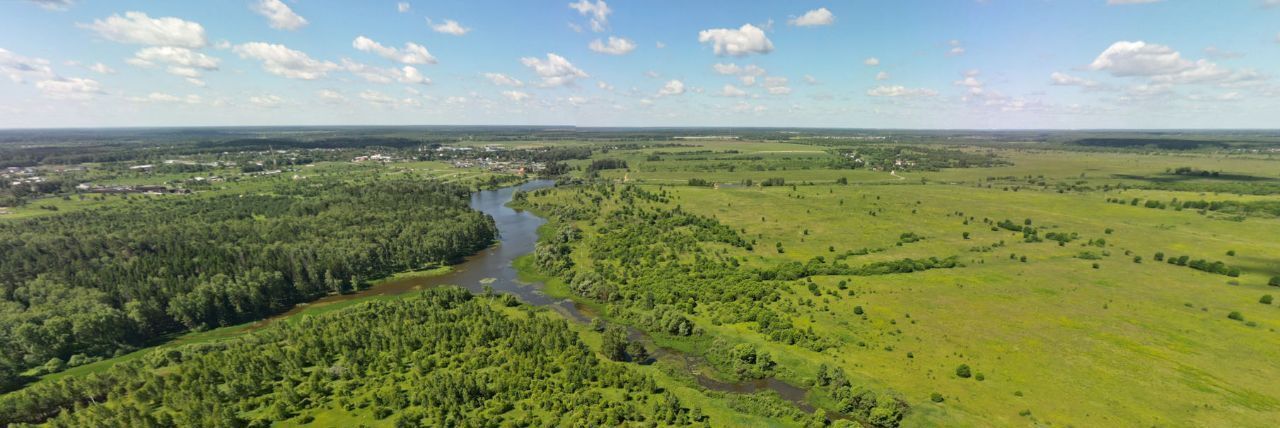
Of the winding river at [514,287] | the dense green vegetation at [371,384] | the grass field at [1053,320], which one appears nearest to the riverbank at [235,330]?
the winding river at [514,287]

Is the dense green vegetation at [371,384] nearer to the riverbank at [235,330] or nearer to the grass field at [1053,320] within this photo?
the riverbank at [235,330]

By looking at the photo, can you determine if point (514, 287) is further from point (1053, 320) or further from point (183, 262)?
point (1053, 320)

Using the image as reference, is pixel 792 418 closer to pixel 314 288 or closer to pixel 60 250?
pixel 314 288

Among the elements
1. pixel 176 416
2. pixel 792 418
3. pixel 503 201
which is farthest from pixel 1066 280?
pixel 503 201

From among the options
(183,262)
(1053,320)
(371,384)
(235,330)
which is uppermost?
(183,262)

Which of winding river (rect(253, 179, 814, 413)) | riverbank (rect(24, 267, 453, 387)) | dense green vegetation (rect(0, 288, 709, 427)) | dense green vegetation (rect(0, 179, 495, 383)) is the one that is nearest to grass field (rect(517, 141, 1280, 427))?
winding river (rect(253, 179, 814, 413))

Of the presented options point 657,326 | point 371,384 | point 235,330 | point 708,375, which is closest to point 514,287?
point 657,326

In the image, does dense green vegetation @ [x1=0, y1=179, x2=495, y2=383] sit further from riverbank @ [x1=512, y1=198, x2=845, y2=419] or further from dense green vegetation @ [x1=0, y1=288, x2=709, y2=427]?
riverbank @ [x1=512, y1=198, x2=845, y2=419]
